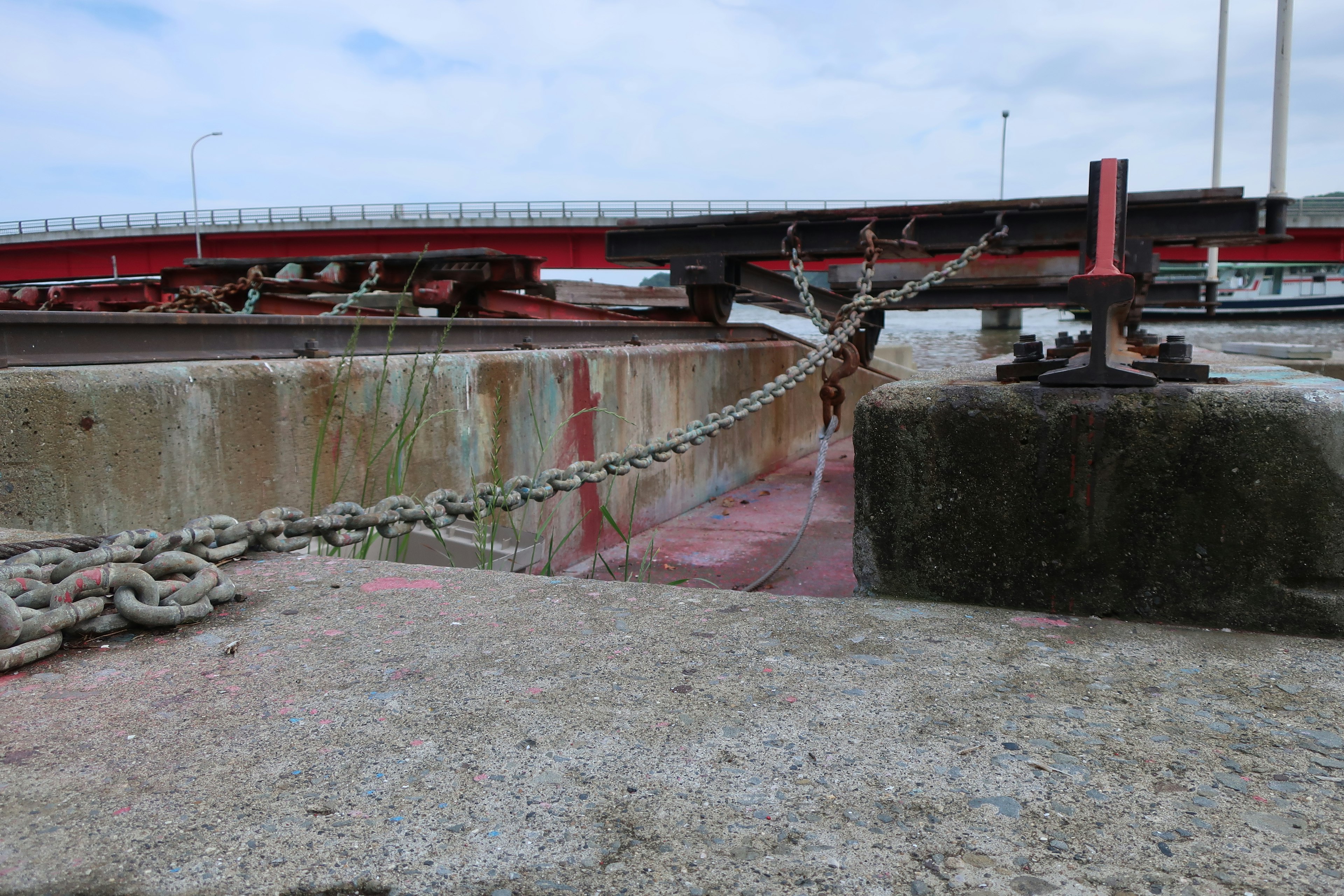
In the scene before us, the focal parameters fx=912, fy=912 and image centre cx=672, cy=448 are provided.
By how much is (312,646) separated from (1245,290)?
70.2m

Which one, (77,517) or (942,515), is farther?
(77,517)

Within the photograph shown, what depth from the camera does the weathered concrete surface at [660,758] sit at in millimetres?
1154

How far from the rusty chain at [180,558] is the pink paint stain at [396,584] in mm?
290

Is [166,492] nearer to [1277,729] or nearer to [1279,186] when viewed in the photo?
[1277,729]

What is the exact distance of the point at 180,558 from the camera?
2074mm

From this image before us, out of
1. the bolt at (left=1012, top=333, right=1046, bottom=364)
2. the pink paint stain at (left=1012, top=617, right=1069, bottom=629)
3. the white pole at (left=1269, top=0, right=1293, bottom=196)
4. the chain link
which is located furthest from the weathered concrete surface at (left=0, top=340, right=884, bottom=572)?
the white pole at (left=1269, top=0, right=1293, bottom=196)

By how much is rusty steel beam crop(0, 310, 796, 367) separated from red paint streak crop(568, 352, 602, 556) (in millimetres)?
296

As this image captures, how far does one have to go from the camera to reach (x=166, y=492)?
3004 millimetres

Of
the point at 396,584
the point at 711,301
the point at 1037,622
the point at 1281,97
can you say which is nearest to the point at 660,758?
the point at 396,584

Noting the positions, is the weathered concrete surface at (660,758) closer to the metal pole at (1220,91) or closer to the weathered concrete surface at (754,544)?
the weathered concrete surface at (754,544)

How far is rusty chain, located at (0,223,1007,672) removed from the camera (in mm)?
1789

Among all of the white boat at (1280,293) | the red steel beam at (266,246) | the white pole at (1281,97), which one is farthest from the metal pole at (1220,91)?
the white boat at (1280,293)

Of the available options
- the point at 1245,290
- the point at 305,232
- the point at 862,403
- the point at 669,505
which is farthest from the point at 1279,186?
the point at 1245,290

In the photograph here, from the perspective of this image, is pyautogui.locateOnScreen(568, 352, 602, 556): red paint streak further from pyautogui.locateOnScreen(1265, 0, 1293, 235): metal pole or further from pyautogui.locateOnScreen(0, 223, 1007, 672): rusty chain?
pyautogui.locateOnScreen(1265, 0, 1293, 235): metal pole
